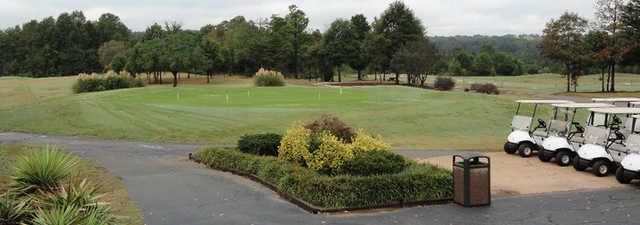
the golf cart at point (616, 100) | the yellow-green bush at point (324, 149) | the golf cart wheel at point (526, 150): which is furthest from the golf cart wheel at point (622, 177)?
the yellow-green bush at point (324, 149)

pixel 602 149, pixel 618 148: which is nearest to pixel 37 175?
pixel 602 149

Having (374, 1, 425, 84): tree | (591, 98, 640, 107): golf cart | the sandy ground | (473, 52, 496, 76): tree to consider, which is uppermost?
(374, 1, 425, 84): tree

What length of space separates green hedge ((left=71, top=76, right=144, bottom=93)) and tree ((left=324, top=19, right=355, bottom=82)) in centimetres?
3413

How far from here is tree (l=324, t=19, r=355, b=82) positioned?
89000mm

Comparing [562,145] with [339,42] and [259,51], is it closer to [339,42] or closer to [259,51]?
[339,42]

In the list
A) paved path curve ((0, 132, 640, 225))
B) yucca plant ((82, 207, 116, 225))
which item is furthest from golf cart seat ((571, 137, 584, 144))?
yucca plant ((82, 207, 116, 225))

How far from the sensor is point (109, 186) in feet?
45.9

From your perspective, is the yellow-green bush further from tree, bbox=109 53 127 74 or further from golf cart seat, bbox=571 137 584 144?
tree, bbox=109 53 127 74

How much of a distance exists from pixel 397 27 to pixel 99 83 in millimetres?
49246

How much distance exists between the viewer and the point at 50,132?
27.7m

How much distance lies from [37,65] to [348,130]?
121 m

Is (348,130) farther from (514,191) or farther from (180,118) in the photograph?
(180,118)

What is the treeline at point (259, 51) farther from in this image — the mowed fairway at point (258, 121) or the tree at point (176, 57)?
the mowed fairway at point (258, 121)

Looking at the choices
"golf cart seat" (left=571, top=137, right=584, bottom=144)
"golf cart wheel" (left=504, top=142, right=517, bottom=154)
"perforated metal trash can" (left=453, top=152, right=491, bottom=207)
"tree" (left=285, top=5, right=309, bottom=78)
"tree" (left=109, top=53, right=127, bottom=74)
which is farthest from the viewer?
"tree" (left=285, top=5, right=309, bottom=78)
